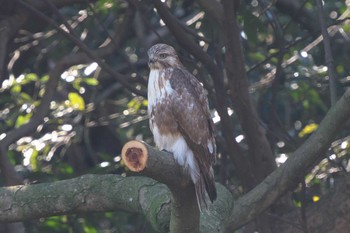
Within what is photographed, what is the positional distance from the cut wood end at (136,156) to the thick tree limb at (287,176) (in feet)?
4.89

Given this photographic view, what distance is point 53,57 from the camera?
6.83 metres

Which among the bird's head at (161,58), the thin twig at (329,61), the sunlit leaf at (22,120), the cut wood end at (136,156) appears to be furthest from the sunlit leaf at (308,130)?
the cut wood end at (136,156)

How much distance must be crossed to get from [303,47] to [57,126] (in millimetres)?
1689

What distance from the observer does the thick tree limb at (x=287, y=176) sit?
4.79m

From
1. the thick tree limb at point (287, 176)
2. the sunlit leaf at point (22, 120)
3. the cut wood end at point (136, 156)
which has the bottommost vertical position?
the thick tree limb at point (287, 176)

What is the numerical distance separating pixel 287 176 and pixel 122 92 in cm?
229

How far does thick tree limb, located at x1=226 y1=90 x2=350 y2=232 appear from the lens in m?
4.79

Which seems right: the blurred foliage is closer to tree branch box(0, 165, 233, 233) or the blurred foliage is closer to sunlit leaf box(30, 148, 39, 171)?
sunlit leaf box(30, 148, 39, 171)

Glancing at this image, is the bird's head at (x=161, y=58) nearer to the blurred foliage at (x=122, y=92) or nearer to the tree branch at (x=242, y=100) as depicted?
the tree branch at (x=242, y=100)

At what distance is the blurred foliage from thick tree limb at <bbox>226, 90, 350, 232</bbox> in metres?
0.59

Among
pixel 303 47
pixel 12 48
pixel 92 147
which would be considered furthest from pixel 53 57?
pixel 303 47

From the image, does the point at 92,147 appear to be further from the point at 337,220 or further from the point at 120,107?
the point at 337,220

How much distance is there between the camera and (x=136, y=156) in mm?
3508

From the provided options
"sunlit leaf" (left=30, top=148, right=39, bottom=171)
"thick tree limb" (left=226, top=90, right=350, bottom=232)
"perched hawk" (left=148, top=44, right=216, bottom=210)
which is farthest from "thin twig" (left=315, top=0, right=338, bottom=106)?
"sunlit leaf" (left=30, top=148, right=39, bottom=171)
